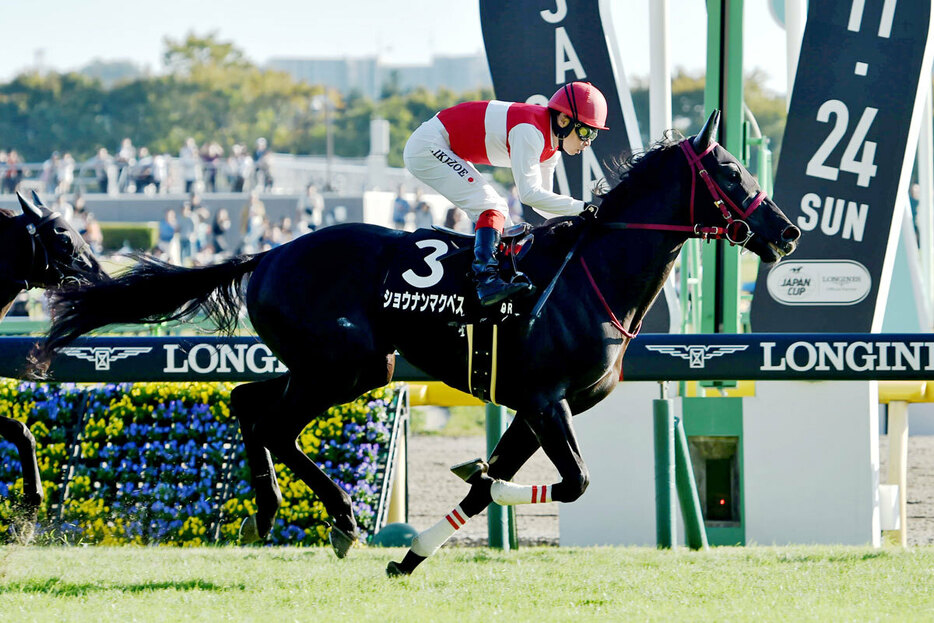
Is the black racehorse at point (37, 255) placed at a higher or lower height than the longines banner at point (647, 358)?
higher

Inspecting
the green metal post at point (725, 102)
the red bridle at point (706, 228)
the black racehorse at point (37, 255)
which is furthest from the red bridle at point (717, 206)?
the black racehorse at point (37, 255)

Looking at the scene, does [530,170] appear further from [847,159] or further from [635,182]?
[847,159]

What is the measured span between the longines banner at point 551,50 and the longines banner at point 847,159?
1.03 metres

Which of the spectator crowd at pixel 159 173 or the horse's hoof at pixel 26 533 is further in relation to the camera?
the spectator crowd at pixel 159 173

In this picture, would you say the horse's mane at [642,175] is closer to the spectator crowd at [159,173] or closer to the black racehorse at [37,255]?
the black racehorse at [37,255]

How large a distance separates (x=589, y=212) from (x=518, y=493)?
1234 mm

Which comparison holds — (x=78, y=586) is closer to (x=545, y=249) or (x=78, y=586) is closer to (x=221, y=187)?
(x=545, y=249)

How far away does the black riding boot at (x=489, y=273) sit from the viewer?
4.67 meters

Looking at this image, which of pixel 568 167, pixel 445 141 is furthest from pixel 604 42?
pixel 445 141

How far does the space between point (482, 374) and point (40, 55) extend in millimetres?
125980

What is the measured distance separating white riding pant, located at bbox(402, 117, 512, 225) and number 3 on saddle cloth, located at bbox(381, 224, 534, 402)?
0.46 feet

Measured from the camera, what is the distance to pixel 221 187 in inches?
1248

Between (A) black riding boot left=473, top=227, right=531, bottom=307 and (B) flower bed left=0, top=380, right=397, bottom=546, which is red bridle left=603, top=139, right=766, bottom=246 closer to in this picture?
(A) black riding boot left=473, top=227, right=531, bottom=307

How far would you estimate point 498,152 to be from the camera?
5.07m
